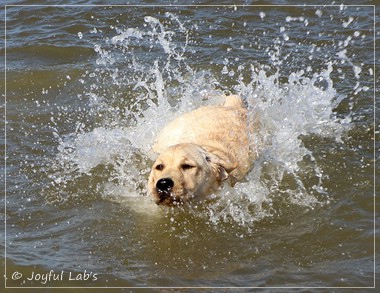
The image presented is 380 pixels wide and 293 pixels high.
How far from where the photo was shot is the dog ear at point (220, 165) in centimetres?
686

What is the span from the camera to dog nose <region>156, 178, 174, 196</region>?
6277mm

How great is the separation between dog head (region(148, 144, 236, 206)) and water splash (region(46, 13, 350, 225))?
0.24 metres

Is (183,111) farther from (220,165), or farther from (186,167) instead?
(186,167)

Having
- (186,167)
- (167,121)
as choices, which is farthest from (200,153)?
(167,121)

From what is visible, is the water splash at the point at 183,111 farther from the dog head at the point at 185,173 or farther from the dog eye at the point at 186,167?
the dog eye at the point at 186,167

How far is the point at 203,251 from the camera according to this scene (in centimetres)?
636

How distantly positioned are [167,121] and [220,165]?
176 cm

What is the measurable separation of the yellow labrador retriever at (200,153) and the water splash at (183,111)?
178 millimetres

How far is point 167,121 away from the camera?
848 cm

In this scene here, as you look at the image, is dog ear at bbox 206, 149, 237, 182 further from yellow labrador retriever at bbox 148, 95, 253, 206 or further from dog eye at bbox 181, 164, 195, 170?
dog eye at bbox 181, 164, 195, 170

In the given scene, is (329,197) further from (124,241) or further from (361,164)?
(124,241)

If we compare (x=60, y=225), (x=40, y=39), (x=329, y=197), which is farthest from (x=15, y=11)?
(x=329, y=197)

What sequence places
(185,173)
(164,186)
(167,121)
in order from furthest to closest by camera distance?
(167,121)
(185,173)
(164,186)

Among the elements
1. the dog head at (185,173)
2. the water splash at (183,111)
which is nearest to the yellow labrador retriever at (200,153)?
the dog head at (185,173)
